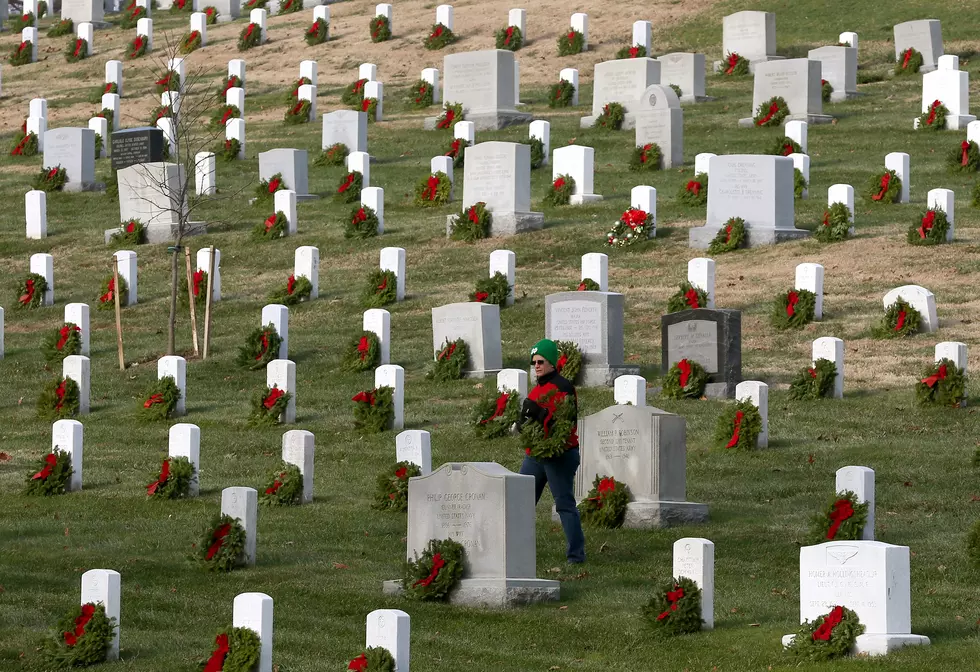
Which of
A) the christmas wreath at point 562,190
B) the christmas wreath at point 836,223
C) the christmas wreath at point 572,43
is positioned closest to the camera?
the christmas wreath at point 836,223

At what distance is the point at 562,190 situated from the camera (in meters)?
27.4

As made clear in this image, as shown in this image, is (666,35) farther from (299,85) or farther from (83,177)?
(83,177)

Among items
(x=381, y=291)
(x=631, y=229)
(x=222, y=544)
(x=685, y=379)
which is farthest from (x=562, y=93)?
(x=222, y=544)

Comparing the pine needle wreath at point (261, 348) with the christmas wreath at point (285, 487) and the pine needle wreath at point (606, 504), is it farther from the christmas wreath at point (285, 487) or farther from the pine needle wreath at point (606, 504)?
the pine needle wreath at point (606, 504)

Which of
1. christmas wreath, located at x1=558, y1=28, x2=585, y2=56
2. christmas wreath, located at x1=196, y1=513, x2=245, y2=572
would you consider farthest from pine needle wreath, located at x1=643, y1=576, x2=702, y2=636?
christmas wreath, located at x1=558, y1=28, x2=585, y2=56

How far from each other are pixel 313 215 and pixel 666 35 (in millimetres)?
13524

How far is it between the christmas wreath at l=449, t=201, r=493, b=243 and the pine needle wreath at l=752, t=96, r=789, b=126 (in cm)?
757

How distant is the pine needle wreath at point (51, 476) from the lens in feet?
52.6

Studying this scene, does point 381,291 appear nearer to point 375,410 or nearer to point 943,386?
point 375,410

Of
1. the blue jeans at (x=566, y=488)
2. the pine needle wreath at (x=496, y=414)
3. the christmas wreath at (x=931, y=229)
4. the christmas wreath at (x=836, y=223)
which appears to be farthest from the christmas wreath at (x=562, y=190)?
the blue jeans at (x=566, y=488)

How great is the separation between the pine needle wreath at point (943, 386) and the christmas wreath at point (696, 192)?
Result: 368 inches

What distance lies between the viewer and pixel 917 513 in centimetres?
1398

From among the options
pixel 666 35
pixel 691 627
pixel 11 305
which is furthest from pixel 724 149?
pixel 691 627

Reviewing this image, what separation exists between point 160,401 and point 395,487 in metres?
5.46
